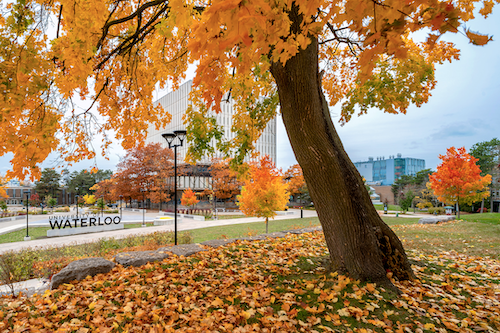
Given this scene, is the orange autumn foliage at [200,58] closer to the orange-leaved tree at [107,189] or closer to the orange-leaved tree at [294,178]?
the orange-leaved tree at [294,178]

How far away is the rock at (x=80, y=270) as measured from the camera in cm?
355

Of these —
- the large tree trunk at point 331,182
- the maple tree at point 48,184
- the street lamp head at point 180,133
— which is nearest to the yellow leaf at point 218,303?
the large tree trunk at point 331,182

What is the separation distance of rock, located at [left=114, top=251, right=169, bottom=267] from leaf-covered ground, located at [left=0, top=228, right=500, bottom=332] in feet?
0.81

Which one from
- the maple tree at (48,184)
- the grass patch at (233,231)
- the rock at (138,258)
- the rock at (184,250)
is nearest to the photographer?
the rock at (138,258)

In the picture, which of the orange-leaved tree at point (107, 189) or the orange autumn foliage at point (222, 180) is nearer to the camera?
the orange autumn foliage at point (222, 180)

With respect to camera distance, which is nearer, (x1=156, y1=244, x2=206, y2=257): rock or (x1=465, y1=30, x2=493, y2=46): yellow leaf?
(x1=465, y1=30, x2=493, y2=46): yellow leaf

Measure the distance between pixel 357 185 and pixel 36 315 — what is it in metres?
4.21

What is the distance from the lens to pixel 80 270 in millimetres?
3760

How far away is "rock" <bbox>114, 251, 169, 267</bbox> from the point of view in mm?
4244

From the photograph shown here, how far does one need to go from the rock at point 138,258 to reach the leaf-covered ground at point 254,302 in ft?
0.81

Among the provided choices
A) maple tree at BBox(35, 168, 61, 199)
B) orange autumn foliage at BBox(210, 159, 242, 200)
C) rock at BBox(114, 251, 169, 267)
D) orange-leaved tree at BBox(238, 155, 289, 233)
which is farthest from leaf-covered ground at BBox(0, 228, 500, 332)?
maple tree at BBox(35, 168, 61, 199)

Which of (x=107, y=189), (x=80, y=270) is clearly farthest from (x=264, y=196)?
(x=107, y=189)

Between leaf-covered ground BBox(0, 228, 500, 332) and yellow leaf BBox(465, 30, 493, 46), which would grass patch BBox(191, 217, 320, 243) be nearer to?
leaf-covered ground BBox(0, 228, 500, 332)

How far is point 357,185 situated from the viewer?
3.65 meters
